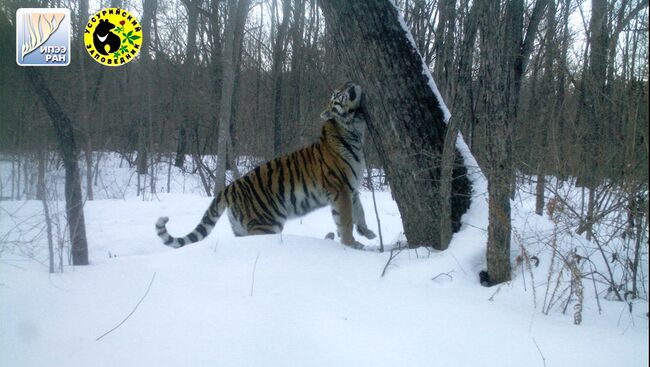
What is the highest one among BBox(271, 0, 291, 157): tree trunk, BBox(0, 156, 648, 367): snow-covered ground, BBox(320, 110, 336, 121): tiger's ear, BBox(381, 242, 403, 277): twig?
BBox(271, 0, 291, 157): tree trunk

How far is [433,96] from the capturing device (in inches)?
180

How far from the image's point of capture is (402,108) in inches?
177

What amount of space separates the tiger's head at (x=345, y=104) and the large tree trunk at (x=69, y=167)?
2431mm

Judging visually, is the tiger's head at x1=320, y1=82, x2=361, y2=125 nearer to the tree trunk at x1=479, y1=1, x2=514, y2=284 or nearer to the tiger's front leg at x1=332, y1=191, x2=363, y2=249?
the tiger's front leg at x1=332, y1=191, x2=363, y2=249

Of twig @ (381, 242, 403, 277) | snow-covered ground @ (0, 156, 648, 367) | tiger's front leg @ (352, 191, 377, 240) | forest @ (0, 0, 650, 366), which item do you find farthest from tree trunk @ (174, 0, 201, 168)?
snow-covered ground @ (0, 156, 648, 367)

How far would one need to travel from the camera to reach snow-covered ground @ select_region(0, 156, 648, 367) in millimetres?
2549

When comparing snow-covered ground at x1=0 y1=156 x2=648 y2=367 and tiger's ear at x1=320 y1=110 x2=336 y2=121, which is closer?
snow-covered ground at x1=0 y1=156 x2=648 y2=367

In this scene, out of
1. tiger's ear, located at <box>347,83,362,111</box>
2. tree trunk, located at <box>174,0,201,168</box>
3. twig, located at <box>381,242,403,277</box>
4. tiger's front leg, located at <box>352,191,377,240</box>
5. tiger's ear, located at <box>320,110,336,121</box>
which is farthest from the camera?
tree trunk, located at <box>174,0,201,168</box>

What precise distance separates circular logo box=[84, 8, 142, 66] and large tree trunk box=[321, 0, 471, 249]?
183 centimetres

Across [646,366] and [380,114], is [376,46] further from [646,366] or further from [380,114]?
[646,366]

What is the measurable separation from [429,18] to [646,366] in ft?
26.8

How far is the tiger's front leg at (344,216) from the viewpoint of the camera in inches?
200

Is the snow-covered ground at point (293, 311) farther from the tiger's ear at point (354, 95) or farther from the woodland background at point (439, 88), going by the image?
the tiger's ear at point (354, 95)

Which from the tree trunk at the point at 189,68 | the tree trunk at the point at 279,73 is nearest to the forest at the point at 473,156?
the tree trunk at the point at 279,73
